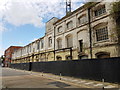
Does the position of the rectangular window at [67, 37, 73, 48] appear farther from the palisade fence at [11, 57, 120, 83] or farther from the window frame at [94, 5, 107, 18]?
the window frame at [94, 5, 107, 18]

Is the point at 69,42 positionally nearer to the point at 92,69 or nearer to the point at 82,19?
the point at 82,19

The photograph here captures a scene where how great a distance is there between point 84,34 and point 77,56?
12.8 ft

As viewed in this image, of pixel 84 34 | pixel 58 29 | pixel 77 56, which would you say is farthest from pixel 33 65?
pixel 84 34

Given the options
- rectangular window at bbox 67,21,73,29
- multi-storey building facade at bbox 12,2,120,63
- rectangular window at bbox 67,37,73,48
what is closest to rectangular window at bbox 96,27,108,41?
multi-storey building facade at bbox 12,2,120,63

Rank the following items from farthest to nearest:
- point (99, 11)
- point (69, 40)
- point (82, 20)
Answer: point (69, 40), point (82, 20), point (99, 11)

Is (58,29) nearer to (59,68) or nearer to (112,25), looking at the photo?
(59,68)

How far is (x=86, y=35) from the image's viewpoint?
61.8ft

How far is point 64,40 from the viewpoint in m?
23.8

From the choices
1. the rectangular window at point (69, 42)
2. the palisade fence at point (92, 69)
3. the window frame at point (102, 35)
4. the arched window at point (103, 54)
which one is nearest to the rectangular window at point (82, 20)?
the window frame at point (102, 35)

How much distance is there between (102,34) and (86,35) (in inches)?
108

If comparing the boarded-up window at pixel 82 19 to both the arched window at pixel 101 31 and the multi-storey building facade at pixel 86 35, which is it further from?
the arched window at pixel 101 31

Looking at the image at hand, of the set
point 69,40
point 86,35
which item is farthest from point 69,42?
point 86,35

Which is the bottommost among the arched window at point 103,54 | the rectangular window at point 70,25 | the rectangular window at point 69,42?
the arched window at point 103,54

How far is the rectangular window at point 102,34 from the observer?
16247mm
